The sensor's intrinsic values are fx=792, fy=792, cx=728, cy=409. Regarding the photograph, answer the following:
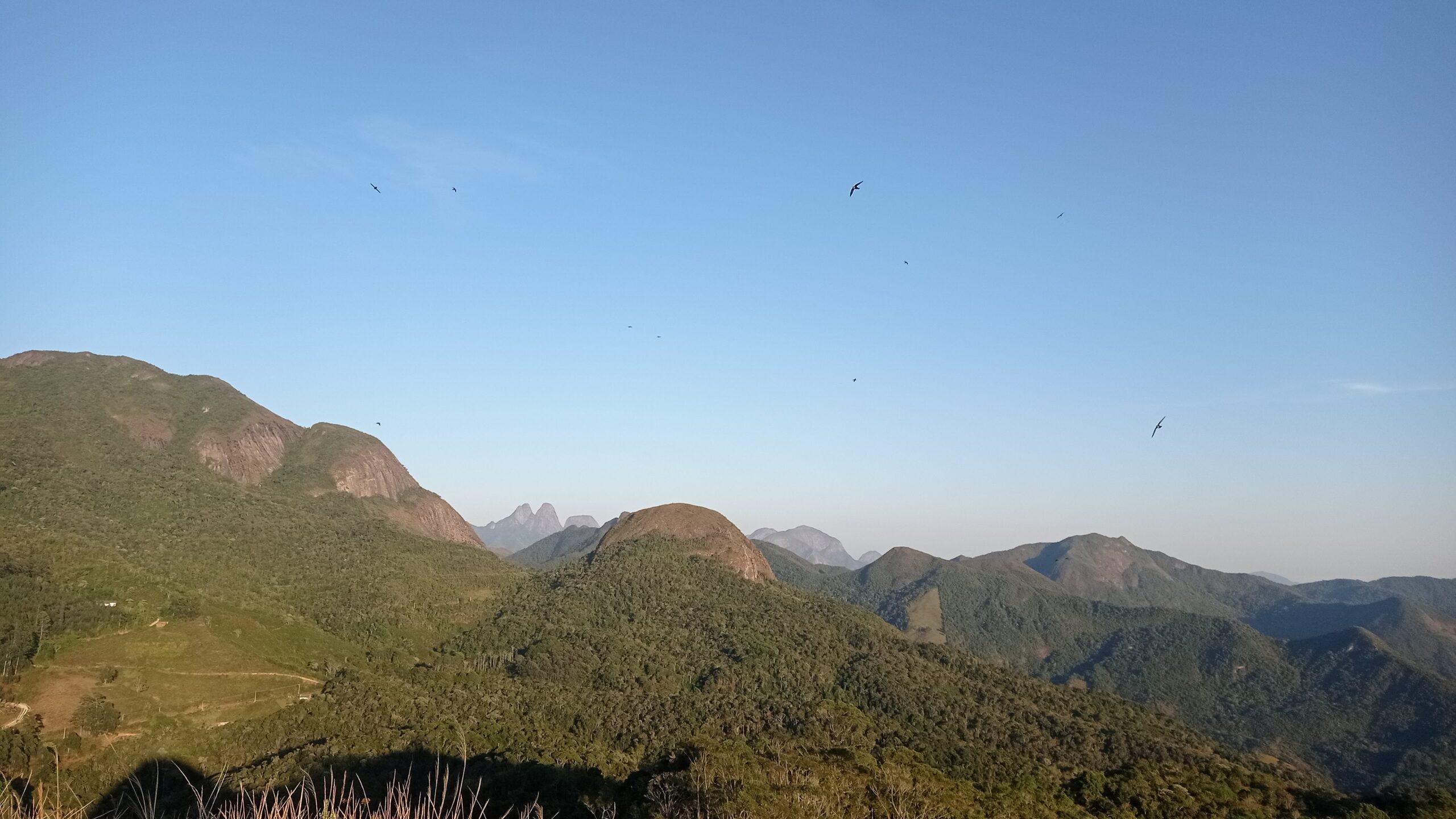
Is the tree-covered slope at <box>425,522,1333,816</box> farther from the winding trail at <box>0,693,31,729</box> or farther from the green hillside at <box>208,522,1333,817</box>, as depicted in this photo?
the winding trail at <box>0,693,31,729</box>

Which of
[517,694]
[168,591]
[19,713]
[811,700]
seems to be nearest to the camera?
[19,713]

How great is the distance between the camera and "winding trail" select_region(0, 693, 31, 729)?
3853 inches

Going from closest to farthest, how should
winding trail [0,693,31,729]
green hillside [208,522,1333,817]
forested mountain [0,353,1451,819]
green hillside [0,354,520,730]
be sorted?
green hillside [208,522,1333,817] < forested mountain [0,353,1451,819] < winding trail [0,693,31,729] < green hillside [0,354,520,730]

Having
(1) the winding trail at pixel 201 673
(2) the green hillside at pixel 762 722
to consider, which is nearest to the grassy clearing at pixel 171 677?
(1) the winding trail at pixel 201 673

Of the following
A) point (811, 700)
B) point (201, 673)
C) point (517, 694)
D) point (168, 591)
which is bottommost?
point (517, 694)

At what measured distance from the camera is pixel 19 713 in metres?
100

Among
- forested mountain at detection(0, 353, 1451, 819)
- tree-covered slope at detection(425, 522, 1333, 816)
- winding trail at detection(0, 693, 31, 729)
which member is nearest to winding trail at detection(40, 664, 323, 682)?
forested mountain at detection(0, 353, 1451, 819)

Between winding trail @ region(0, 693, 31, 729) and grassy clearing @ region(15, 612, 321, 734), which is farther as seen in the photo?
grassy clearing @ region(15, 612, 321, 734)

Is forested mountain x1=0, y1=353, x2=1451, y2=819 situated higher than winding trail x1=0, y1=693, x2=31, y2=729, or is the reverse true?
forested mountain x1=0, y1=353, x2=1451, y2=819

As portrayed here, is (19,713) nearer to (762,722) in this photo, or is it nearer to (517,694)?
(517,694)

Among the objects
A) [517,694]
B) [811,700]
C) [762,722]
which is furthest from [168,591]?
[811,700]

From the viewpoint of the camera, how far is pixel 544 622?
18000cm

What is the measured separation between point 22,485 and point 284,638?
280 ft

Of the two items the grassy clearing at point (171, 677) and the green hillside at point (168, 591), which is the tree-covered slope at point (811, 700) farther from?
the grassy clearing at point (171, 677)
